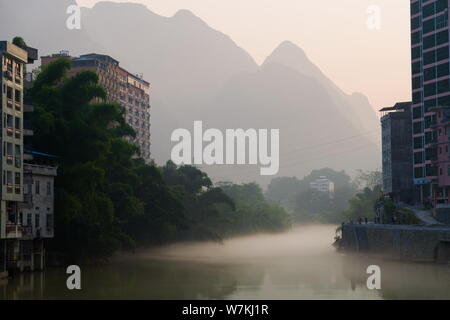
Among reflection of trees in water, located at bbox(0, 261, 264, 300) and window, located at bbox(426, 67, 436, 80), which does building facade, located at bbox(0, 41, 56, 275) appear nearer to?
reflection of trees in water, located at bbox(0, 261, 264, 300)

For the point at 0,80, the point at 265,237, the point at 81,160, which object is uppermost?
the point at 0,80

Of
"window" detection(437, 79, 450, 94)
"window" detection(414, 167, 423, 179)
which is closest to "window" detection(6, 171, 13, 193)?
"window" detection(437, 79, 450, 94)

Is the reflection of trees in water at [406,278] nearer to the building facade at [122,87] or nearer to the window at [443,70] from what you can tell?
the window at [443,70]

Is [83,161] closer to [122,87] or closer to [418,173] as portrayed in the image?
[418,173]

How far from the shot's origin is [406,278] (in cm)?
6366

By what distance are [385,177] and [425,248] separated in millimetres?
57636

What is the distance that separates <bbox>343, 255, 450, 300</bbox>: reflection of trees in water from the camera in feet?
174

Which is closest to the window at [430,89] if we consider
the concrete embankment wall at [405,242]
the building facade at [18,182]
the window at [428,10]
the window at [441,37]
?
the window at [441,37]

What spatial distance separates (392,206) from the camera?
112 metres

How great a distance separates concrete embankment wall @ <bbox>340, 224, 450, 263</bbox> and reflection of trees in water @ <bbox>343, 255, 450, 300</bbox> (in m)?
1.88

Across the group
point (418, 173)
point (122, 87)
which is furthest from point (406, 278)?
point (122, 87)

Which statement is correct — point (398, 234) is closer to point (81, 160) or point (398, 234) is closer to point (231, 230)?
point (81, 160)

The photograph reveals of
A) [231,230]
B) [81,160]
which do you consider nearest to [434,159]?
[231,230]

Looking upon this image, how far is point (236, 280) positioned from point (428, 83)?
63304 millimetres
